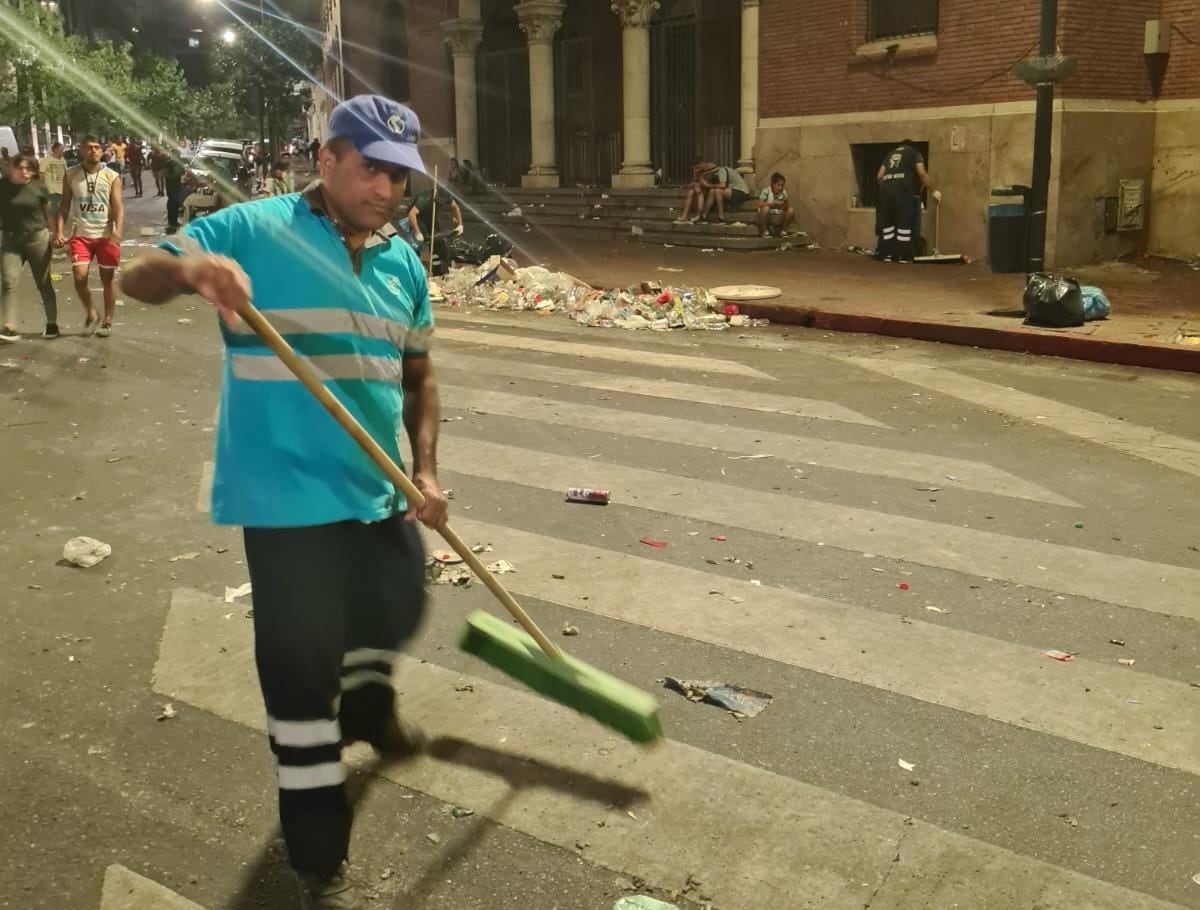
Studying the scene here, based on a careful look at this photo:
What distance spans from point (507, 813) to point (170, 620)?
2.05 metres

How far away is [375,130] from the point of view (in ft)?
8.76

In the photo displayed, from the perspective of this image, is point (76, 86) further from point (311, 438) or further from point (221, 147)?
point (311, 438)

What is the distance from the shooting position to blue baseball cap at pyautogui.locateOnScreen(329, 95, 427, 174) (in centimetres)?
266

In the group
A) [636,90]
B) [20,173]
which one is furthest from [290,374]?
[636,90]

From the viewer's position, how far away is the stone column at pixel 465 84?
2925 centimetres

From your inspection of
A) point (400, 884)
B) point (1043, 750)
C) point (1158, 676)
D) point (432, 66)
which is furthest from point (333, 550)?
point (432, 66)

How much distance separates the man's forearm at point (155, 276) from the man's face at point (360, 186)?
404mm

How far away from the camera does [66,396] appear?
29.3 feet

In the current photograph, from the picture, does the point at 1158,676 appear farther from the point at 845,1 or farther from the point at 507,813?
the point at 845,1

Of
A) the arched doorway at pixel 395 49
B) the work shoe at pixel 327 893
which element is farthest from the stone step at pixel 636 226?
the work shoe at pixel 327 893

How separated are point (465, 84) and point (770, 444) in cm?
2459

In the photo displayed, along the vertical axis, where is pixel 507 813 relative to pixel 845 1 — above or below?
below

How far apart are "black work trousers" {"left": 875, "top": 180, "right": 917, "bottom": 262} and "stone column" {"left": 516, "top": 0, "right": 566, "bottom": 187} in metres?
11.0

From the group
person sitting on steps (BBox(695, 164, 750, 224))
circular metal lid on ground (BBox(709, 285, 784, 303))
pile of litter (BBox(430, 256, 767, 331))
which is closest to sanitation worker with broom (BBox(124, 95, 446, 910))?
pile of litter (BBox(430, 256, 767, 331))
